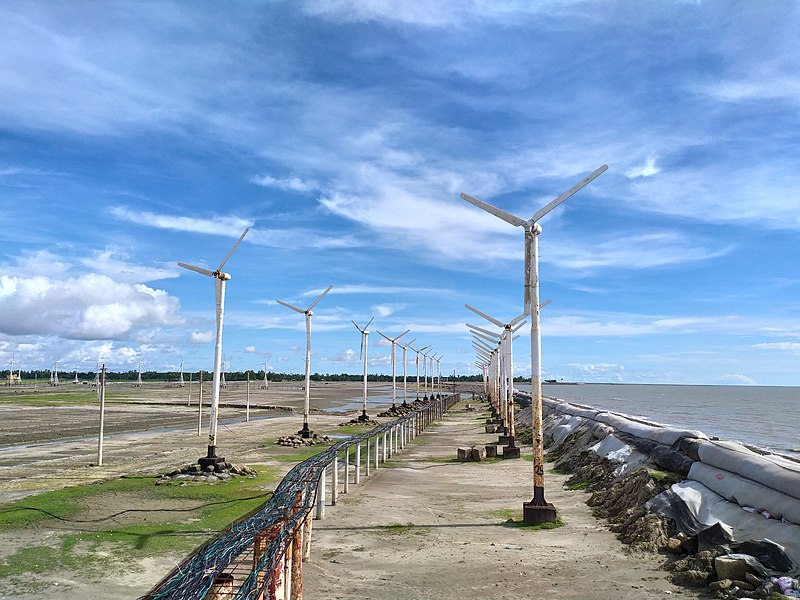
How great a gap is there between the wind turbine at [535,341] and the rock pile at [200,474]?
968 cm

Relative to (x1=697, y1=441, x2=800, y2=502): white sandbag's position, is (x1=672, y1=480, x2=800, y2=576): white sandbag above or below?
below

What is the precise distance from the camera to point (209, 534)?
13.3 meters

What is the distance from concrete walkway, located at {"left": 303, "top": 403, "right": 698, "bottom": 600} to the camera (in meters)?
10.3

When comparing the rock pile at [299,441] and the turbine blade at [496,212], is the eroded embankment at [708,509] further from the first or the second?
the rock pile at [299,441]

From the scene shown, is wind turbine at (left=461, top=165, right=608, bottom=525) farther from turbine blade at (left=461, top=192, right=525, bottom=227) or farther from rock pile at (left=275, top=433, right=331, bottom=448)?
rock pile at (left=275, top=433, right=331, bottom=448)

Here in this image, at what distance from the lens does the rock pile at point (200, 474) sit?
64.6ft

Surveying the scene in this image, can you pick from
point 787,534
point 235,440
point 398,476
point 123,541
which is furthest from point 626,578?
point 235,440

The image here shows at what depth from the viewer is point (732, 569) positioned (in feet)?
31.9

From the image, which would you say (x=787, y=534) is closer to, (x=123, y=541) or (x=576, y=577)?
(x=576, y=577)

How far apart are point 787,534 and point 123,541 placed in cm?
1187

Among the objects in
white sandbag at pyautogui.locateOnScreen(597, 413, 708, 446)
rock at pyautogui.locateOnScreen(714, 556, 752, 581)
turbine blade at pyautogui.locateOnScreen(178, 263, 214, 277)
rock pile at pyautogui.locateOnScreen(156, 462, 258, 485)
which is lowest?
rock pile at pyautogui.locateOnScreen(156, 462, 258, 485)

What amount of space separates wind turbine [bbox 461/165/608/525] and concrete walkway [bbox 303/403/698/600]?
0.58 meters

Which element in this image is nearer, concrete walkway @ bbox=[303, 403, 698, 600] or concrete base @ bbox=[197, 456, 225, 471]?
concrete walkway @ bbox=[303, 403, 698, 600]

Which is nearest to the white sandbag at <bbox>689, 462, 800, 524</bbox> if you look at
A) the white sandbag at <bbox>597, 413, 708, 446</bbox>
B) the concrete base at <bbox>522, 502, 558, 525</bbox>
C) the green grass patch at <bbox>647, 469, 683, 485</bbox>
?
the green grass patch at <bbox>647, 469, 683, 485</bbox>
